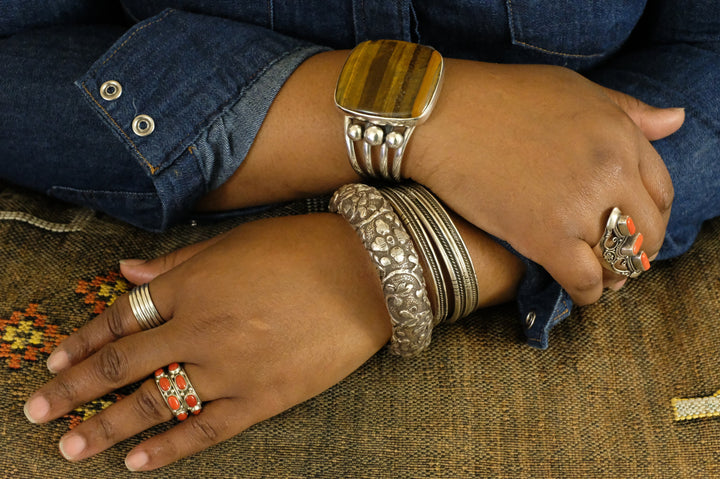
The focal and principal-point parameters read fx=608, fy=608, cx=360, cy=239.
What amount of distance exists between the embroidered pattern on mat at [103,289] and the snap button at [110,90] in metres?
0.22

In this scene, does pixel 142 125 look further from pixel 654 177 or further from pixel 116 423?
pixel 654 177

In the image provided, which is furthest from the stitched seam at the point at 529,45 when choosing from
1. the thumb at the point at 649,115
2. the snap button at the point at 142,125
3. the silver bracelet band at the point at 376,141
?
the snap button at the point at 142,125

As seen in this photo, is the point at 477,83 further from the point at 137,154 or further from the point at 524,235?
the point at 137,154

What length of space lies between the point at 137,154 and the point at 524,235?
44 centimetres

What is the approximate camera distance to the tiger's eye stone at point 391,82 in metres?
0.64

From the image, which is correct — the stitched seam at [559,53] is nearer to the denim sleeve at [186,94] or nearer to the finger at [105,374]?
the denim sleeve at [186,94]

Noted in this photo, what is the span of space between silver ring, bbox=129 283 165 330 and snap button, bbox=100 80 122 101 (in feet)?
0.75

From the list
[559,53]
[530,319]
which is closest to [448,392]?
[530,319]

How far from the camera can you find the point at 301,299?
66 centimetres

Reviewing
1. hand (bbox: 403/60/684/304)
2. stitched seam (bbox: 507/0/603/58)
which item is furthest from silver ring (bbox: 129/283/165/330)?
stitched seam (bbox: 507/0/603/58)

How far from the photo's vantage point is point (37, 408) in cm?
64

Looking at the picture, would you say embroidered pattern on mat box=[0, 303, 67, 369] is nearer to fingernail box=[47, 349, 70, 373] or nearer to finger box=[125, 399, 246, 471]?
fingernail box=[47, 349, 70, 373]

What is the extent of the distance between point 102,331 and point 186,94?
287 millimetres

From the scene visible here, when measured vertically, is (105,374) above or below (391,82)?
below
